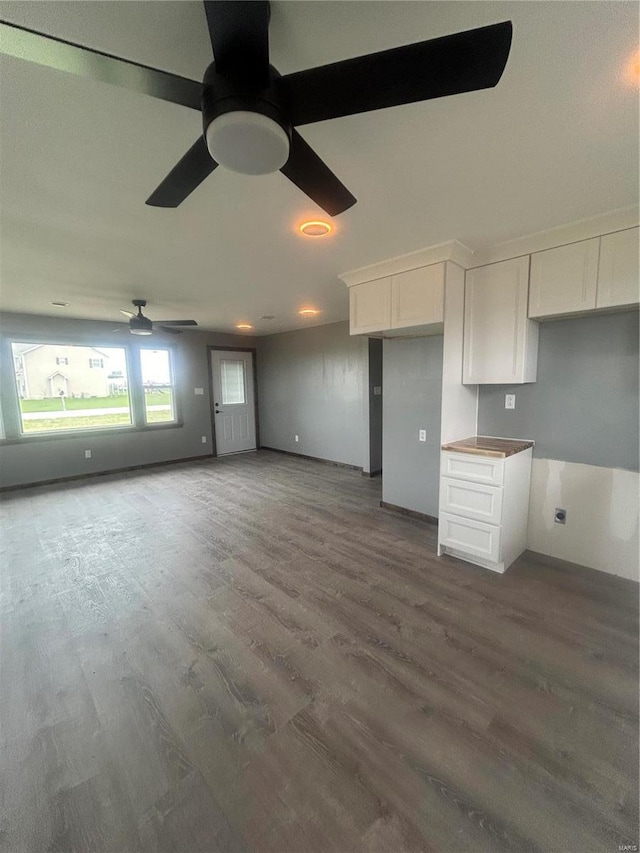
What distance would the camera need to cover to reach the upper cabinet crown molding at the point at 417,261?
8.18 feet

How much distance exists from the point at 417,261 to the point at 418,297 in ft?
0.89

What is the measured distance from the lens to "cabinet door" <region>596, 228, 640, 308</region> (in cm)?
204

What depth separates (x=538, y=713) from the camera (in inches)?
56.9

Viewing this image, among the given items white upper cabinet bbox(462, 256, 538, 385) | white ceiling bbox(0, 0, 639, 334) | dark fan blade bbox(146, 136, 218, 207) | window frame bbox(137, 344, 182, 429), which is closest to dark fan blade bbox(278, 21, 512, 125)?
white ceiling bbox(0, 0, 639, 334)

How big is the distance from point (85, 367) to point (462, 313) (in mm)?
5403

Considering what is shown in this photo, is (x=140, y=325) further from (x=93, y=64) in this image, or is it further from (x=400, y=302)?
(x=93, y=64)

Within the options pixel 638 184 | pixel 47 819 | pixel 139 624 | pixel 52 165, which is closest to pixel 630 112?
pixel 638 184

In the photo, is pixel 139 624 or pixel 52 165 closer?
pixel 52 165

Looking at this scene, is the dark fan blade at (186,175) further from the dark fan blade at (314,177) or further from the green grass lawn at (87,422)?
the green grass lawn at (87,422)

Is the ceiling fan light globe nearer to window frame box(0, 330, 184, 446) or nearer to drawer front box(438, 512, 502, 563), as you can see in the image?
drawer front box(438, 512, 502, 563)

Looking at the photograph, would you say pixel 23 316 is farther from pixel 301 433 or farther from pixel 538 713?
pixel 538 713

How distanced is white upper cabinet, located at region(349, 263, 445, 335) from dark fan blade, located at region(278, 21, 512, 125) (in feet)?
5.89

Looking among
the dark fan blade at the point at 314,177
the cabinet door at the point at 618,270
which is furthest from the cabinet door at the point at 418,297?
the dark fan blade at the point at 314,177

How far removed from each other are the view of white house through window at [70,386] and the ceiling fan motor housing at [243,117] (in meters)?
5.33
